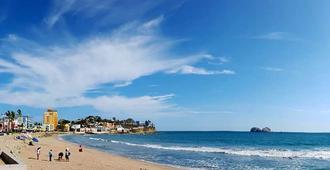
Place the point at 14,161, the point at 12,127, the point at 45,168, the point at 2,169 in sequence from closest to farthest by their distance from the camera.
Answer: the point at 2,169 < the point at 14,161 < the point at 45,168 < the point at 12,127

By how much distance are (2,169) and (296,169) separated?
27.2 meters

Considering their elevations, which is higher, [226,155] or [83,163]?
[83,163]

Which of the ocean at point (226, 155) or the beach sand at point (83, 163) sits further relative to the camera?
the ocean at point (226, 155)

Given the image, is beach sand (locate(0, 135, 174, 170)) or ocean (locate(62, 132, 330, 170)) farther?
ocean (locate(62, 132, 330, 170))

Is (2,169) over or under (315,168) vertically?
over

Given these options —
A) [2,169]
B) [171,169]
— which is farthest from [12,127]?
[2,169]

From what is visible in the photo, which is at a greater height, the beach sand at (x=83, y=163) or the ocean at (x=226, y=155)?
the beach sand at (x=83, y=163)

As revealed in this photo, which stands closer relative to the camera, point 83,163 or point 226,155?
point 83,163

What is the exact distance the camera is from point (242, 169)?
110 ft

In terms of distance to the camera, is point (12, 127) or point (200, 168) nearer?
point (200, 168)

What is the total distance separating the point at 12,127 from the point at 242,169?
153 meters

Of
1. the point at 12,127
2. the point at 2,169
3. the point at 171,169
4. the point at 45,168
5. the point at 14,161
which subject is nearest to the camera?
the point at 2,169

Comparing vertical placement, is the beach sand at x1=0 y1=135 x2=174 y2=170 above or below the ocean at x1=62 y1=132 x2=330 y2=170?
above

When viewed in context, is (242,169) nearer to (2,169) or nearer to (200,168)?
(200,168)
